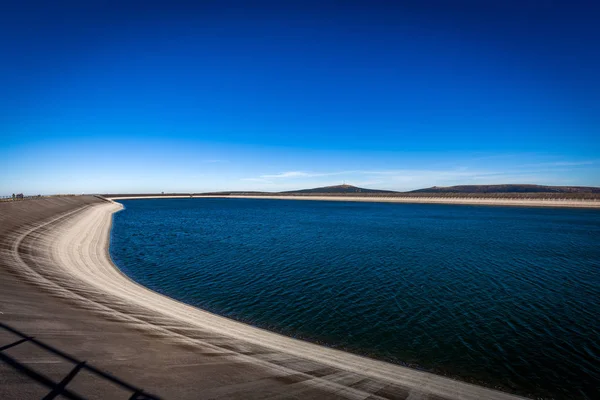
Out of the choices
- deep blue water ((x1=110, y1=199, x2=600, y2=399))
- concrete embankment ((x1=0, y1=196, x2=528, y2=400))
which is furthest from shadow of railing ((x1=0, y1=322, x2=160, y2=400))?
deep blue water ((x1=110, y1=199, x2=600, y2=399))

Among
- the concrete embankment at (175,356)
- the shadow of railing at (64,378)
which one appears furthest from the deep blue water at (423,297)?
the shadow of railing at (64,378)

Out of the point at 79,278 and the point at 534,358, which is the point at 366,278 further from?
the point at 79,278

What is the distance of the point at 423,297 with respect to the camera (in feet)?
59.7

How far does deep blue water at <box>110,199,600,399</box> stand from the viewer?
11.3 m

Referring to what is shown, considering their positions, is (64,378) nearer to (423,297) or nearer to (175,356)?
(175,356)

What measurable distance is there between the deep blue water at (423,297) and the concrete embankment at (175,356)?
2035 millimetres

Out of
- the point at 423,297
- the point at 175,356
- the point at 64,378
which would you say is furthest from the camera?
the point at 423,297

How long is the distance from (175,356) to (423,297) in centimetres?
1588

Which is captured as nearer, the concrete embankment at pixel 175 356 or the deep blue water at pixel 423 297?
the concrete embankment at pixel 175 356

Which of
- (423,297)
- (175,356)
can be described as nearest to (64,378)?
(175,356)

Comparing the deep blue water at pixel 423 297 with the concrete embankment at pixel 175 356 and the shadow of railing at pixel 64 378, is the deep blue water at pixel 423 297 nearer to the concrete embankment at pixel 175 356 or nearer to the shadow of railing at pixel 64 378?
the concrete embankment at pixel 175 356

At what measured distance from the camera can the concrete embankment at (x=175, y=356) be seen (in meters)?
6.84

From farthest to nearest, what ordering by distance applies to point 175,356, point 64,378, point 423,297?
point 423,297
point 175,356
point 64,378

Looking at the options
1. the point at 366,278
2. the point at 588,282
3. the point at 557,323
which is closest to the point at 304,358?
the point at 366,278
